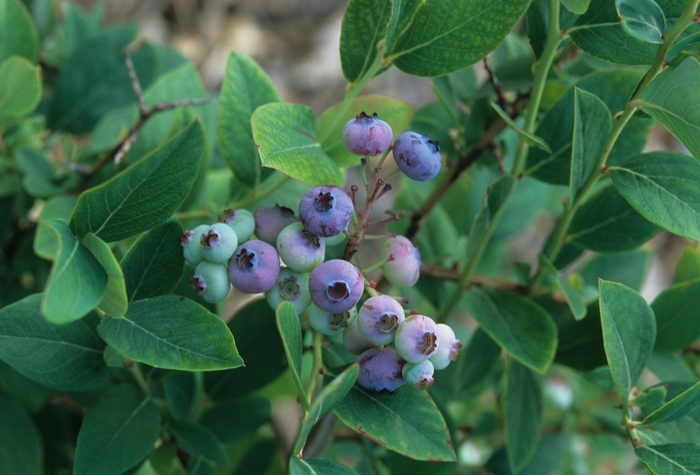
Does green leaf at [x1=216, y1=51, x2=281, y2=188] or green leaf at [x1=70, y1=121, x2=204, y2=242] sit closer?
green leaf at [x1=70, y1=121, x2=204, y2=242]

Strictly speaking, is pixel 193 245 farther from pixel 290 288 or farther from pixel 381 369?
pixel 381 369

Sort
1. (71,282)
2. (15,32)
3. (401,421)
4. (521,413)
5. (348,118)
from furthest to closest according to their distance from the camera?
(15,32), (521,413), (348,118), (401,421), (71,282)

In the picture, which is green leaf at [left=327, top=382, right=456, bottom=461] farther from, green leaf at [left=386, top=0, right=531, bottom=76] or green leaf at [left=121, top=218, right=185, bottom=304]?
green leaf at [left=386, top=0, right=531, bottom=76]

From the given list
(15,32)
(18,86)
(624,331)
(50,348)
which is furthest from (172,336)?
(15,32)

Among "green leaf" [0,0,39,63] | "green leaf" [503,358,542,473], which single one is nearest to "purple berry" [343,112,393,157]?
"green leaf" [503,358,542,473]

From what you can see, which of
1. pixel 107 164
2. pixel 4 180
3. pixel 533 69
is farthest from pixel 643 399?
pixel 4 180

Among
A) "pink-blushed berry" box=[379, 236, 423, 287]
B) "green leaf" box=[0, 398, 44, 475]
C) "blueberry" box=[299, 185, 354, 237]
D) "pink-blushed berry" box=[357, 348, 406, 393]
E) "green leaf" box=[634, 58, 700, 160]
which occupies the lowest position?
"green leaf" box=[0, 398, 44, 475]
